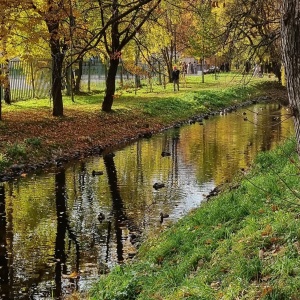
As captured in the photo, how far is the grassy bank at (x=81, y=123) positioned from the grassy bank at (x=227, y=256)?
3.55 m

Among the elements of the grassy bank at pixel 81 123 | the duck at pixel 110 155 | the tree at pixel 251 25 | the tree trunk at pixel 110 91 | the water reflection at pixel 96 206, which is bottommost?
the water reflection at pixel 96 206

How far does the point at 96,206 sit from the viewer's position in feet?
43.2

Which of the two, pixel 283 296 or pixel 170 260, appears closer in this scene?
pixel 283 296

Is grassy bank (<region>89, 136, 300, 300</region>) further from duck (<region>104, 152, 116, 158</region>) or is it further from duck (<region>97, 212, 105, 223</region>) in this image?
duck (<region>104, 152, 116, 158</region>)

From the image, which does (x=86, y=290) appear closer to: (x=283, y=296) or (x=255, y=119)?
(x=283, y=296)

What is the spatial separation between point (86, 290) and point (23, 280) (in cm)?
116

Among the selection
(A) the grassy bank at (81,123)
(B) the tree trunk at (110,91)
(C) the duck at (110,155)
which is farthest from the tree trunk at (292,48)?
(B) the tree trunk at (110,91)

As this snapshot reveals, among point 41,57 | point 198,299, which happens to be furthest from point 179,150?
point 198,299

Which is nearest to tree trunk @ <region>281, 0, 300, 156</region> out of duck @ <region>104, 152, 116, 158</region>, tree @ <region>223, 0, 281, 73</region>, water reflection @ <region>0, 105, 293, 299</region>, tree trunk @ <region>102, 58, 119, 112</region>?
water reflection @ <region>0, 105, 293, 299</region>

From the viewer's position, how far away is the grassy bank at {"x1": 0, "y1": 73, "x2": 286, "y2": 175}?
18391mm

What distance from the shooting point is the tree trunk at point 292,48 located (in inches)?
173

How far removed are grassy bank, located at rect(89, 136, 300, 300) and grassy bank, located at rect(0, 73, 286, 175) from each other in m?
3.55

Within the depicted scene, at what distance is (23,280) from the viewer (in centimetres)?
873

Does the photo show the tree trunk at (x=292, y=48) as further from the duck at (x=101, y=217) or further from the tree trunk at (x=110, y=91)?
the tree trunk at (x=110, y=91)
